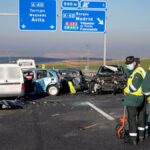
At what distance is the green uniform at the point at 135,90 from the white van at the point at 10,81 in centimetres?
1097

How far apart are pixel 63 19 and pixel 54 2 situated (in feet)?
Answer: 7.20

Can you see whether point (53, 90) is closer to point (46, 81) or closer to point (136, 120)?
point (46, 81)

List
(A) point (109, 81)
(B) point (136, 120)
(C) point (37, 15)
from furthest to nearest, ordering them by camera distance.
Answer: (C) point (37, 15), (A) point (109, 81), (B) point (136, 120)

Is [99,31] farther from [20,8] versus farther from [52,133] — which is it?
[52,133]

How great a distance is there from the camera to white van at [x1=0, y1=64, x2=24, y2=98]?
807 inches

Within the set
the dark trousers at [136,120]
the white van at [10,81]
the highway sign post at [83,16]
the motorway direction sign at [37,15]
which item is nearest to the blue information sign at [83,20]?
the highway sign post at [83,16]

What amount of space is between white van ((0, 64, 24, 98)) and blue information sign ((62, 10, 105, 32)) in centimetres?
1407

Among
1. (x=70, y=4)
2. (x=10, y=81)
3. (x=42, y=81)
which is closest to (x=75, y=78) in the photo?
(x=42, y=81)

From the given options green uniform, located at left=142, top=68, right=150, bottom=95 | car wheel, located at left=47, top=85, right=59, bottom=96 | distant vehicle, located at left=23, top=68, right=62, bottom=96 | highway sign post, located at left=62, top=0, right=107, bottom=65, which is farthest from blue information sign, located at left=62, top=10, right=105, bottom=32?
green uniform, located at left=142, top=68, right=150, bottom=95

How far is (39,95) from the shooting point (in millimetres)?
25906

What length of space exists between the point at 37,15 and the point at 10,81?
12739mm

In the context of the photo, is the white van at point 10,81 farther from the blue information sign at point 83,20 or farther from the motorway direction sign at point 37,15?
the blue information sign at point 83,20

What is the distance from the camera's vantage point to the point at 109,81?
25484 millimetres

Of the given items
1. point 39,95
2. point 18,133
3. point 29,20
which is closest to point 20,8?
point 29,20
